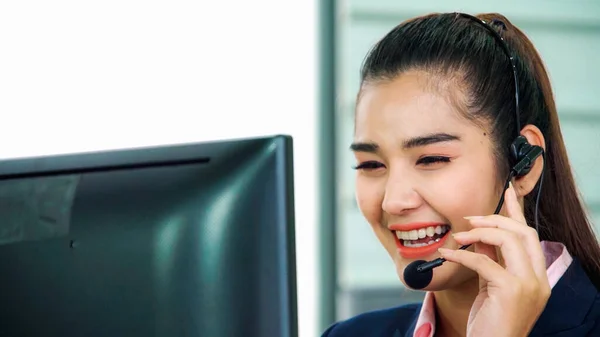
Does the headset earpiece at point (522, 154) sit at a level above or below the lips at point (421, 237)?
above

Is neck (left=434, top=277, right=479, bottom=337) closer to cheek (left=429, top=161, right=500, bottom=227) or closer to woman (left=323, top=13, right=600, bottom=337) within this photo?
woman (left=323, top=13, right=600, bottom=337)

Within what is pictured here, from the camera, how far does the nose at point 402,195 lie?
120 cm

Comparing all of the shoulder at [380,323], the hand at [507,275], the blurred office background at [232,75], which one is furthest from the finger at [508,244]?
the blurred office background at [232,75]

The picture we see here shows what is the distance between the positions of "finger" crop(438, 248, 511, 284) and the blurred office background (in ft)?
5.76

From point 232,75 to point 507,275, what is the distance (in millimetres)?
1905

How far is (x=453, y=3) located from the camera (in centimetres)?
296

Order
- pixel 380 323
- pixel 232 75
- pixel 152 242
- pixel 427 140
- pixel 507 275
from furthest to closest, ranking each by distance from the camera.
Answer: pixel 232 75, pixel 380 323, pixel 427 140, pixel 507 275, pixel 152 242

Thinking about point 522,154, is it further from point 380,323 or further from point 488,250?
point 380,323

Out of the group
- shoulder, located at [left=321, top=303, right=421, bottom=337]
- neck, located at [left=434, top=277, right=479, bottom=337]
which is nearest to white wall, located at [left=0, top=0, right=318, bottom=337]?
shoulder, located at [left=321, top=303, right=421, bottom=337]

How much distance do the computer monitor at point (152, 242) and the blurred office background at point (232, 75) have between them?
6.67ft

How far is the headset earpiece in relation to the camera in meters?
1.20

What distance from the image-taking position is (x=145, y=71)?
2879mm

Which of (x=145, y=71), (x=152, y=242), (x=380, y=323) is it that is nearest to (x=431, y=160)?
(x=380, y=323)

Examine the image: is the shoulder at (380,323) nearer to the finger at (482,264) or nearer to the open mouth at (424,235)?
the open mouth at (424,235)
